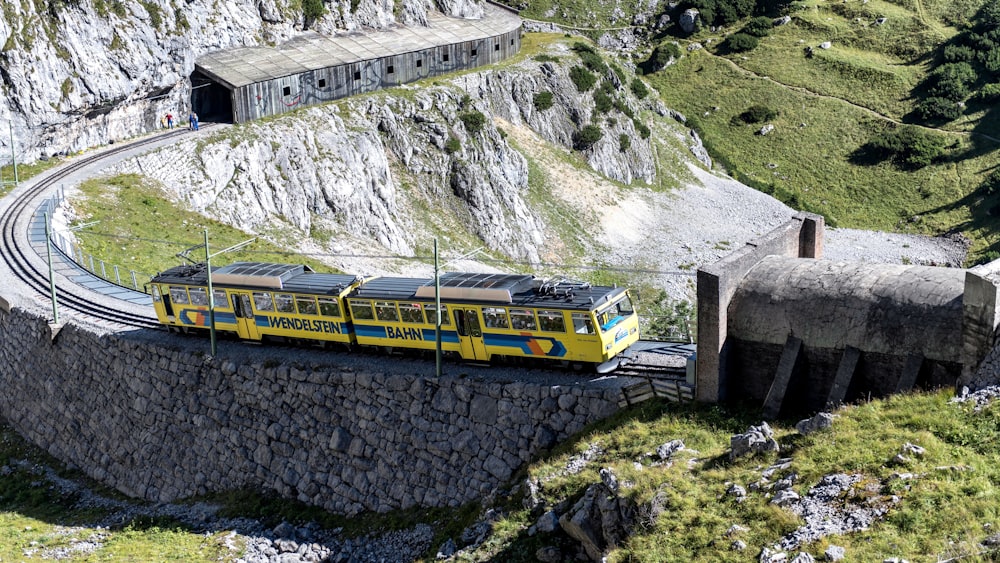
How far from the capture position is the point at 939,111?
101438 mm

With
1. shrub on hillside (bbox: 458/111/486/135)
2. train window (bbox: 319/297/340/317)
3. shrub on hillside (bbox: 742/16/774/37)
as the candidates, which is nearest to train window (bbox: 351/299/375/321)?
train window (bbox: 319/297/340/317)

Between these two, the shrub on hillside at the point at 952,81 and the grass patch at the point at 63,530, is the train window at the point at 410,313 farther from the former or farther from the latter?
the shrub on hillside at the point at 952,81

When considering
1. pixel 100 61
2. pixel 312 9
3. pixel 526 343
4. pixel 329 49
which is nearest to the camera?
pixel 526 343

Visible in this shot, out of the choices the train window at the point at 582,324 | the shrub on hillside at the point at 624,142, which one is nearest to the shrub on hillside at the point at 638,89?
the shrub on hillside at the point at 624,142

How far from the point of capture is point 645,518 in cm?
2392

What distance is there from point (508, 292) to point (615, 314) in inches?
138

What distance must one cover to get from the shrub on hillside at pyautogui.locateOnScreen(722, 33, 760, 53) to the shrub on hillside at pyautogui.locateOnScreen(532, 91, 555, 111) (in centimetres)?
3335

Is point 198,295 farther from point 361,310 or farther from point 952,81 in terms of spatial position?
point 952,81

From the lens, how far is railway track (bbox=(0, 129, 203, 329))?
1693 inches

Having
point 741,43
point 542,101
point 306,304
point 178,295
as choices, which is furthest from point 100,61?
point 741,43

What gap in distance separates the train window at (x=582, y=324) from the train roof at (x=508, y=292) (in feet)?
0.95

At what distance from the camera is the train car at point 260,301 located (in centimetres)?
3597

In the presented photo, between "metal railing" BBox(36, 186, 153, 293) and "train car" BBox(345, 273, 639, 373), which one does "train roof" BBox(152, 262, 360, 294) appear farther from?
"metal railing" BBox(36, 186, 153, 293)

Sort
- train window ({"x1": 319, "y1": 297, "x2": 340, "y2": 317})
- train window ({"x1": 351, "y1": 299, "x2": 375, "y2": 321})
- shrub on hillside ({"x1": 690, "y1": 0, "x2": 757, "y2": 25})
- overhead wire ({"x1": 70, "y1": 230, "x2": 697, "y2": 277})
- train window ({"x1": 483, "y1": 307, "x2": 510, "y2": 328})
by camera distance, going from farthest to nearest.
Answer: shrub on hillside ({"x1": 690, "y1": 0, "x2": 757, "y2": 25}) < overhead wire ({"x1": 70, "y1": 230, "x2": 697, "y2": 277}) < train window ({"x1": 319, "y1": 297, "x2": 340, "y2": 317}) < train window ({"x1": 351, "y1": 299, "x2": 375, "y2": 321}) < train window ({"x1": 483, "y1": 307, "x2": 510, "y2": 328})
